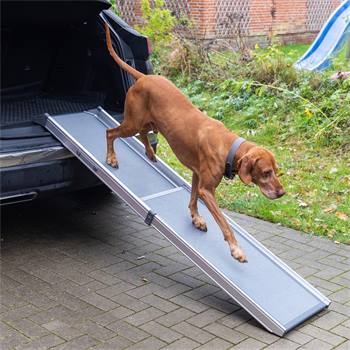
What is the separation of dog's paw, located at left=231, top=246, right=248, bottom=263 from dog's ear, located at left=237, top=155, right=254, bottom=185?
51cm

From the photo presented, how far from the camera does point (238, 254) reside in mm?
4238

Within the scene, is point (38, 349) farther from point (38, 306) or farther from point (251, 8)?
point (251, 8)

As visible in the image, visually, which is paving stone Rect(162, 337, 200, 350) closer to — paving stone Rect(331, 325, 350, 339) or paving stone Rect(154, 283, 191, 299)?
paving stone Rect(154, 283, 191, 299)

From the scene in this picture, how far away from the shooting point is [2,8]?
534 cm

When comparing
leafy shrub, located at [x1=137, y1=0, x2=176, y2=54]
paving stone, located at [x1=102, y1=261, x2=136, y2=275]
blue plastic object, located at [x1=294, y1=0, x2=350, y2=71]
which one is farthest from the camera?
blue plastic object, located at [x1=294, y1=0, x2=350, y2=71]

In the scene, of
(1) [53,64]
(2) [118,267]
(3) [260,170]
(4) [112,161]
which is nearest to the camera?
(3) [260,170]

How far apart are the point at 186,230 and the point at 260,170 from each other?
808 mm

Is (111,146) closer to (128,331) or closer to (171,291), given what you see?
(171,291)

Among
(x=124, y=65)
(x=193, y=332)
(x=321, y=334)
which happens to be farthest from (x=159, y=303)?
(x=124, y=65)

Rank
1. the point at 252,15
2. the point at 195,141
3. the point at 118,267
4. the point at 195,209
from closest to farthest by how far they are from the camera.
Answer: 1. the point at 195,141
2. the point at 195,209
3. the point at 118,267
4. the point at 252,15

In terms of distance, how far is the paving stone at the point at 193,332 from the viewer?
12.5ft

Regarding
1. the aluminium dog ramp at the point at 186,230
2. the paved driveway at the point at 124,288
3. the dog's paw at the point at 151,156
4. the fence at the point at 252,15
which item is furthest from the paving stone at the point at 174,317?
the fence at the point at 252,15

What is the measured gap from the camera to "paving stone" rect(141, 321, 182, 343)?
150 inches

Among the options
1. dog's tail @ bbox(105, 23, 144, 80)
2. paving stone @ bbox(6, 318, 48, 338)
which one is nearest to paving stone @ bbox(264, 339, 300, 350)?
paving stone @ bbox(6, 318, 48, 338)
